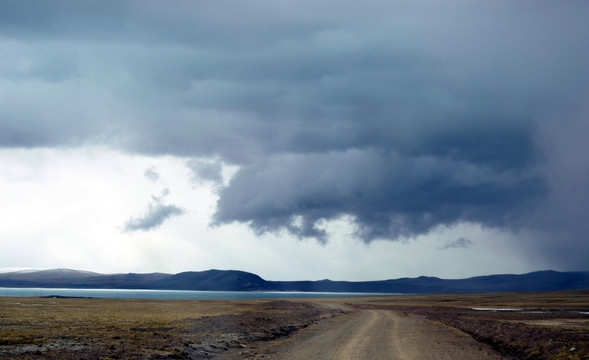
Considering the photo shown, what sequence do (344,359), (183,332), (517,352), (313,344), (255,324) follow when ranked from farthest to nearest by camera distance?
(255,324) < (183,332) < (313,344) < (517,352) < (344,359)

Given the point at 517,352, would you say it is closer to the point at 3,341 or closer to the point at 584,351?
the point at 584,351

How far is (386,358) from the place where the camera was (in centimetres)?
2770

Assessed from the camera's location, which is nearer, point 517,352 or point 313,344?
point 517,352

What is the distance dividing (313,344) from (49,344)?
58.5 ft

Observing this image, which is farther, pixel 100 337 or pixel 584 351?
pixel 100 337

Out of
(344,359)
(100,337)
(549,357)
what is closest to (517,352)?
(549,357)

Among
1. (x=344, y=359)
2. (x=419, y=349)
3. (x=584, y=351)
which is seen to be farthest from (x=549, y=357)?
(x=344, y=359)

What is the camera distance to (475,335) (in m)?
43.7

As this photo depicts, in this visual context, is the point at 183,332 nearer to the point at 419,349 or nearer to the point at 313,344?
the point at 313,344

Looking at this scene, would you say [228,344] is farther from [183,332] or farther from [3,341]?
[3,341]

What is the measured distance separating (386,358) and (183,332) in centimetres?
2101

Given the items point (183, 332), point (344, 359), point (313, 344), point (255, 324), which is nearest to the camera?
point (344, 359)

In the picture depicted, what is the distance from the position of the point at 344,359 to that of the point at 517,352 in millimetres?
12425

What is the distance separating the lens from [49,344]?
3262 centimetres
